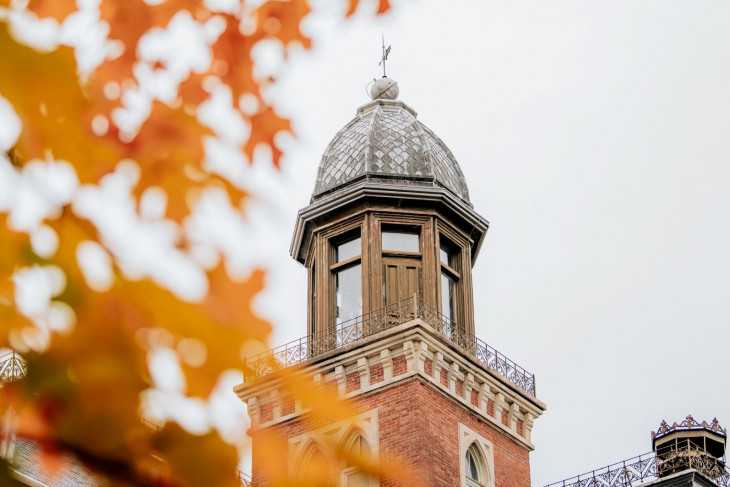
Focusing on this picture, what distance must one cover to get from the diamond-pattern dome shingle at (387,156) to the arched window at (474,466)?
5.69 metres

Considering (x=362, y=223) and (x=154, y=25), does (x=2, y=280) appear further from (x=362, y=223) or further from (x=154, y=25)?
(x=362, y=223)

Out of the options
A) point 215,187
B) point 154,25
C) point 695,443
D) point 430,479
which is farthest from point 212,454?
point 695,443

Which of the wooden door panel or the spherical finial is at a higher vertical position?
the spherical finial

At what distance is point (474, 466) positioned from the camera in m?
26.0

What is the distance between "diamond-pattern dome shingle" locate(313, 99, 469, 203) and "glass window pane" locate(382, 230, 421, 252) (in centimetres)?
114

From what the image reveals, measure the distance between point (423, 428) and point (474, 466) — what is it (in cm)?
191

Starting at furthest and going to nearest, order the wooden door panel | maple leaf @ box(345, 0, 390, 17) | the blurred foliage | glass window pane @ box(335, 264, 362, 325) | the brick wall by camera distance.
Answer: glass window pane @ box(335, 264, 362, 325) < the wooden door panel < the brick wall < maple leaf @ box(345, 0, 390, 17) < the blurred foliage

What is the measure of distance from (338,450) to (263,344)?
0.39m

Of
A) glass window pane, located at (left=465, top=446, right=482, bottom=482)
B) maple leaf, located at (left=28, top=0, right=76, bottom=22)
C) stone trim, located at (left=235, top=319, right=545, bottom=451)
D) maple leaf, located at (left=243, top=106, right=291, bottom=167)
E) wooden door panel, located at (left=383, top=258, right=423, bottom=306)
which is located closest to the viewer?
maple leaf, located at (left=28, top=0, right=76, bottom=22)

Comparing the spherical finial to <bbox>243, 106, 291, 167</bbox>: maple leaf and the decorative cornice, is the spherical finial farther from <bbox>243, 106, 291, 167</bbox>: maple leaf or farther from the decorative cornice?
<bbox>243, 106, 291, 167</bbox>: maple leaf

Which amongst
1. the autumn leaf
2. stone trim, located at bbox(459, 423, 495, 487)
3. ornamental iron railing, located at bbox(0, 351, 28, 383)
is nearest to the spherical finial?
stone trim, located at bbox(459, 423, 495, 487)

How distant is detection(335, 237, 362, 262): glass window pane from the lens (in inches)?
1102

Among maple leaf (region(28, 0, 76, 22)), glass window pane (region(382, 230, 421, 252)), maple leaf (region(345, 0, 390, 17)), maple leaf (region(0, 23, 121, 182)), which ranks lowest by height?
maple leaf (region(0, 23, 121, 182))

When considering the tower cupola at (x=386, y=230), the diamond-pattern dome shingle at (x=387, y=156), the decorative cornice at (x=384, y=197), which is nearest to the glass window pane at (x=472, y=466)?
the tower cupola at (x=386, y=230)
